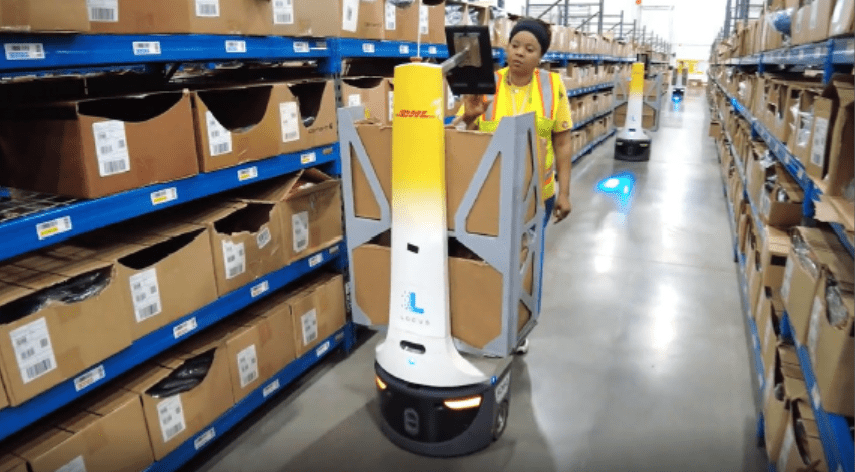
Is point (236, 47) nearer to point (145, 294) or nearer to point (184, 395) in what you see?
point (145, 294)

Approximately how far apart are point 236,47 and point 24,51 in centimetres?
74

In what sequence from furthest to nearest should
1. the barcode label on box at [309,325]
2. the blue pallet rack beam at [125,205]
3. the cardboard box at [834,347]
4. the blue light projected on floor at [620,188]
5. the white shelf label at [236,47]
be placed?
the blue light projected on floor at [620,188] < the barcode label on box at [309,325] < the white shelf label at [236,47] < the blue pallet rack beam at [125,205] < the cardboard box at [834,347]

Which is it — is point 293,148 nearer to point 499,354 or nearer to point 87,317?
point 87,317

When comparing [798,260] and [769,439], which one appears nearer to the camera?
[798,260]

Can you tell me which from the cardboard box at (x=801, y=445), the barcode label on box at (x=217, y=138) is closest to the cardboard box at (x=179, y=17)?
the barcode label on box at (x=217, y=138)

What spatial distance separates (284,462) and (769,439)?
67.5 inches

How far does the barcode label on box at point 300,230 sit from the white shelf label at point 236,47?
0.69m

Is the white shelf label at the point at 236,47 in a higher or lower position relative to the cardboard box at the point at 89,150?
higher

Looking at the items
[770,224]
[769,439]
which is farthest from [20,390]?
A: [770,224]

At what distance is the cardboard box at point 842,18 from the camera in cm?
158

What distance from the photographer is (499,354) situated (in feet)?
6.21

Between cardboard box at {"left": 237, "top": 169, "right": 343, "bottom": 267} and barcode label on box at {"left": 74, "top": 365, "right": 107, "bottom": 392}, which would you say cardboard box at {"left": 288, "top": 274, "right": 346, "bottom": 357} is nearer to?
cardboard box at {"left": 237, "top": 169, "right": 343, "bottom": 267}

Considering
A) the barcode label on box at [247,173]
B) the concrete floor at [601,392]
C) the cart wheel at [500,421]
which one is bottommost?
the concrete floor at [601,392]

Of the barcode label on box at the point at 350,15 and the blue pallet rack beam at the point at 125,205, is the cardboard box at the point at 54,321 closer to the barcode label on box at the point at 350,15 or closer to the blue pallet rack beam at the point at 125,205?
the blue pallet rack beam at the point at 125,205
